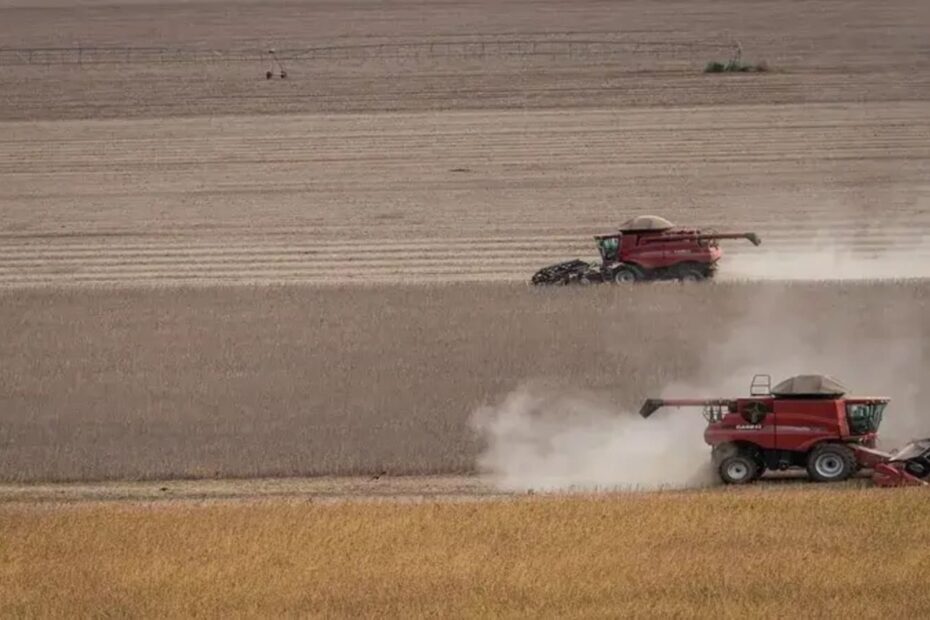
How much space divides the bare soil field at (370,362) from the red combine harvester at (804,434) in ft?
7.68

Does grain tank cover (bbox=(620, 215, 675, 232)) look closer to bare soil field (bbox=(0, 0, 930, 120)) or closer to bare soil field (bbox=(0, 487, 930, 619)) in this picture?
bare soil field (bbox=(0, 487, 930, 619))

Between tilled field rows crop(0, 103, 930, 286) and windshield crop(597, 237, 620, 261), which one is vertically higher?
tilled field rows crop(0, 103, 930, 286)

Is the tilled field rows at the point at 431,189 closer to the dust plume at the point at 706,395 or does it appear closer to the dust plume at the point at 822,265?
the dust plume at the point at 822,265

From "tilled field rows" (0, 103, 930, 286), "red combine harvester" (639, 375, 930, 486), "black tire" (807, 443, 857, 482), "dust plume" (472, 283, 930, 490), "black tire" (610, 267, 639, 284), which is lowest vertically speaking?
"black tire" (807, 443, 857, 482)

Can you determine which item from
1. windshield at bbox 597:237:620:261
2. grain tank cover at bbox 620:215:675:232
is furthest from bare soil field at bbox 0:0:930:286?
grain tank cover at bbox 620:215:675:232

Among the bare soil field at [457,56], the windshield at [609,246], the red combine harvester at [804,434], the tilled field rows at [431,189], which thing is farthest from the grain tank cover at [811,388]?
the bare soil field at [457,56]

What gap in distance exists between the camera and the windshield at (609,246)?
3559cm

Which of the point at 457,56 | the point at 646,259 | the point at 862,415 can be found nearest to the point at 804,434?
the point at 862,415

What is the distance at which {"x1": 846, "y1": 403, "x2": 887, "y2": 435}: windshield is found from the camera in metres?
21.8

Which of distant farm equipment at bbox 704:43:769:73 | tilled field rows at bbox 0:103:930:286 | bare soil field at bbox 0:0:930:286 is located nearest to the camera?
tilled field rows at bbox 0:103:930:286

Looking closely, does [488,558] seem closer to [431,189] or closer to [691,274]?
[691,274]

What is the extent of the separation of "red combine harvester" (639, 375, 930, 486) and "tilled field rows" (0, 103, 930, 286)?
1611 cm

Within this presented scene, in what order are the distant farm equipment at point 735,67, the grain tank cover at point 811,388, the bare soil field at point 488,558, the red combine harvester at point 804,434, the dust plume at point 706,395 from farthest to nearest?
the distant farm equipment at point 735,67 < the dust plume at point 706,395 < the grain tank cover at point 811,388 < the red combine harvester at point 804,434 < the bare soil field at point 488,558

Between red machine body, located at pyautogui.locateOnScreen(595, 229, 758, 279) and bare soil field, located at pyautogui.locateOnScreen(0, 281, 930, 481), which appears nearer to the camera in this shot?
bare soil field, located at pyautogui.locateOnScreen(0, 281, 930, 481)
